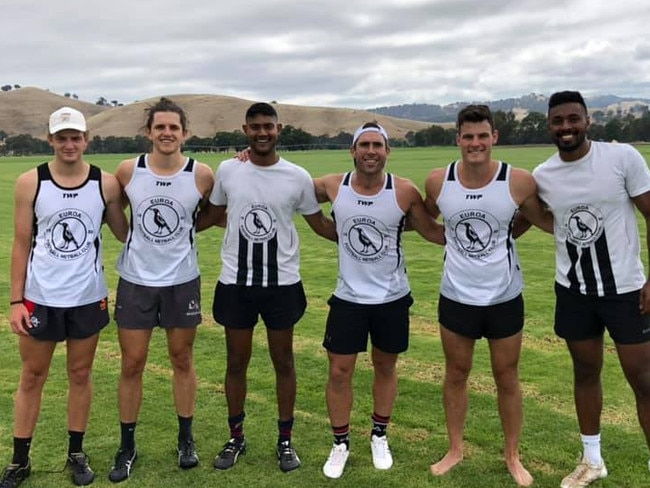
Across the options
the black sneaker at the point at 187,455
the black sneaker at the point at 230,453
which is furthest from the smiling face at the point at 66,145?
the black sneaker at the point at 230,453

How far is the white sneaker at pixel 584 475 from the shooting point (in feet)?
14.0

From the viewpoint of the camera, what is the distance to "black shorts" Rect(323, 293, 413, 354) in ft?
14.8

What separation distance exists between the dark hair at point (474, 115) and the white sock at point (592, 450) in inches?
88.7

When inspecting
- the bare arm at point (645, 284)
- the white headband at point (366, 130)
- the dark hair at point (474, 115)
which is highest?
the dark hair at point (474, 115)

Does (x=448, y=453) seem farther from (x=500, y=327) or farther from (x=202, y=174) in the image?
(x=202, y=174)

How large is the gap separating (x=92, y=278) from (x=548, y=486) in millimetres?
3369

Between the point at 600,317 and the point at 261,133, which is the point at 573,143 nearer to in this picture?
the point at 600,317

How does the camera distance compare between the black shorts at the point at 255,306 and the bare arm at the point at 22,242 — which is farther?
the black shorts at the point at 255,306

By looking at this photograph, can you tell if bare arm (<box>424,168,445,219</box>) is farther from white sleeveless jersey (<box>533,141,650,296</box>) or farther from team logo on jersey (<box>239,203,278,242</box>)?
team logo on jersey (<box>239,203,278,242</box>)

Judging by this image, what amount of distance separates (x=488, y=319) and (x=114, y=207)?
8.78 ft

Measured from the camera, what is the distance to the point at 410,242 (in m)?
15.0

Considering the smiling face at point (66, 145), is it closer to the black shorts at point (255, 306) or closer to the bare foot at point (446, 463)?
the black shorts at point (255, 306)

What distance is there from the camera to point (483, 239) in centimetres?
424

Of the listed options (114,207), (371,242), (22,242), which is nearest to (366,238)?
(371,242)
